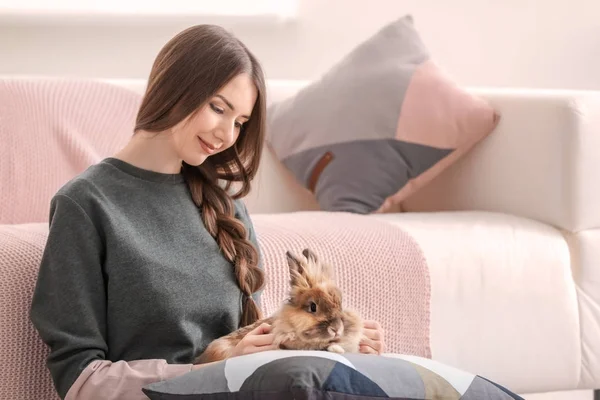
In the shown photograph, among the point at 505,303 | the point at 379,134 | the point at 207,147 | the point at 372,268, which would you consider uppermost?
the point at 207,147

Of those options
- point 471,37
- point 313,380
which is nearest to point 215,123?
point 313,380

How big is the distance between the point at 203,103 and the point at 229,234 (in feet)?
0.77

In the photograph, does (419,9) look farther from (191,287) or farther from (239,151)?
(191,287)

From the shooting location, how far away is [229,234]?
4.96 ft

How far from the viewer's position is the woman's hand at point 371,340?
135 cm

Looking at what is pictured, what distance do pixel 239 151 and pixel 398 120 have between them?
34.9 inches

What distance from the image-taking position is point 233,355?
1.29 metres

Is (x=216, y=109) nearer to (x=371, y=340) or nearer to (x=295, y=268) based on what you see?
(x=295, y=268)

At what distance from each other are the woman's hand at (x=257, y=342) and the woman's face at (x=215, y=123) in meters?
0.29

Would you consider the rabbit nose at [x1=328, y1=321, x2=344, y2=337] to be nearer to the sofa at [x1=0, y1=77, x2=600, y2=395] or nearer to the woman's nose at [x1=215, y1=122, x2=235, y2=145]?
the woman's nose at [x1=215, y1=122, x2=235, y2=145]

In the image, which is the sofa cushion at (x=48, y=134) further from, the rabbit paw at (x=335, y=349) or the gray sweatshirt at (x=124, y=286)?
the rabbit paw at (x=335, y=349)

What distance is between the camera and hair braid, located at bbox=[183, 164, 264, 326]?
149 cm

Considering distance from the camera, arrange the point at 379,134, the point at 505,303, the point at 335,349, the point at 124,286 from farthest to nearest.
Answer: the point at 379,134 < the point at 505,303 < the point at 124,286 < the point at 335,349

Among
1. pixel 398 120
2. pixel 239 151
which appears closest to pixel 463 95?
pixel 398 120
